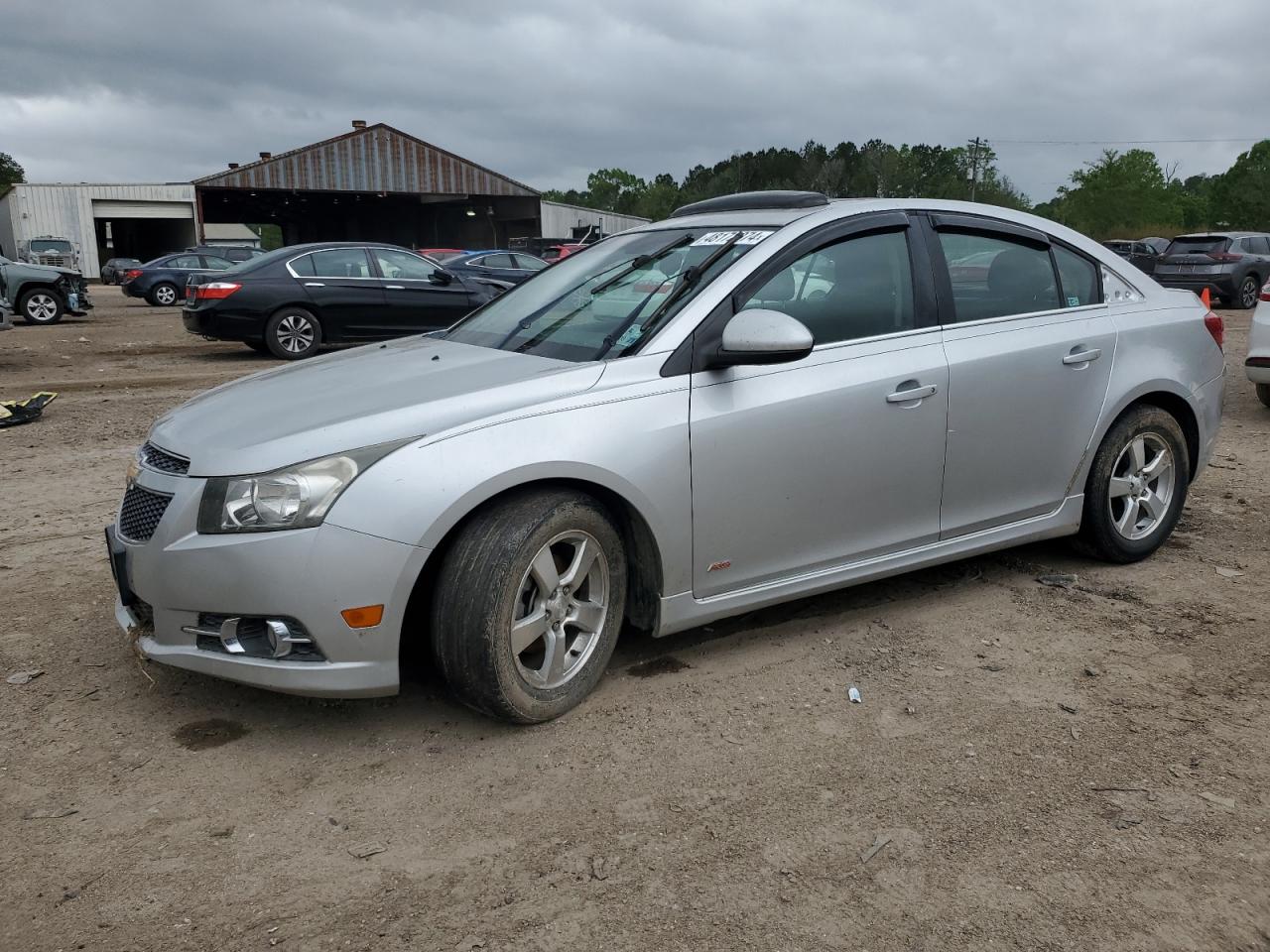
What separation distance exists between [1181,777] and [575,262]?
2996 mm

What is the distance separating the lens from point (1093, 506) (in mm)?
4641

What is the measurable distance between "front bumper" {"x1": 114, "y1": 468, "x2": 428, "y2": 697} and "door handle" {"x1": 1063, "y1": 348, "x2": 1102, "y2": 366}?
2859mm

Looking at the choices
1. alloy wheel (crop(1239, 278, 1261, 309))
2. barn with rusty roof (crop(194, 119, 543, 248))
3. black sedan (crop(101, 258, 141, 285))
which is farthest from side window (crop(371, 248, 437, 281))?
black sedan (crop(101, 258, 141, 285))

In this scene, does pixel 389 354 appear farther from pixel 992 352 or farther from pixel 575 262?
pixel 992 352

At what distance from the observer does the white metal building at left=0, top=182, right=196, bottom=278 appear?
Result: 180ft

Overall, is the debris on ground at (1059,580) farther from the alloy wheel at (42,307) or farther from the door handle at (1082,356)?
the alloy wheel at (42,307)

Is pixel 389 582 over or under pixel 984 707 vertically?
over

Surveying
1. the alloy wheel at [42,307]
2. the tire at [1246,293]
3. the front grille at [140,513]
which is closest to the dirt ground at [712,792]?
the front grille at [140,513]

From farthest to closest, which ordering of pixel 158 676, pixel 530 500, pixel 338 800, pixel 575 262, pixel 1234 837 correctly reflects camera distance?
pixel 575 262 < pixel 158 676 < pixel 530 500 < pixel 338 800 < pixel 1234 837

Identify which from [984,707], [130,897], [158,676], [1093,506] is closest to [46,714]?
[158,676]

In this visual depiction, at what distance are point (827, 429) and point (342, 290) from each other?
10764 mm

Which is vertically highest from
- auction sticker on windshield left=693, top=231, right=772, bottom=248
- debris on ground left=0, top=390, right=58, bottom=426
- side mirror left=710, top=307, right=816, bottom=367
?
auction sticker on windshield left=693, top=231, right=772, bottom=248

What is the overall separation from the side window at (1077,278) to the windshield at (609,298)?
155 cm

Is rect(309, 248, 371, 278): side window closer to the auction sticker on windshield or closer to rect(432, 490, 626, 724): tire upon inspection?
the auction sticker on windshield
